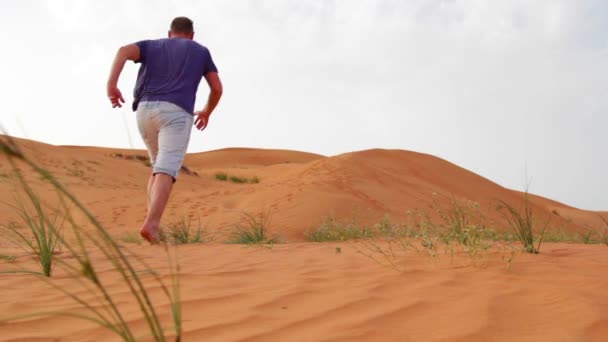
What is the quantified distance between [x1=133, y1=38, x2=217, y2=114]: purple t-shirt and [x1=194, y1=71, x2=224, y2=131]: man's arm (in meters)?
0.19

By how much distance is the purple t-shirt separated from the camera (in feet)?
14.3

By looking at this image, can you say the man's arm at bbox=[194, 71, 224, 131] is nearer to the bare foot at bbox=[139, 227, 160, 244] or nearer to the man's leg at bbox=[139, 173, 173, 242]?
the man's leg at bbox=[139, 173, 173, 242]

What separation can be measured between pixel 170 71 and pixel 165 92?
178mm

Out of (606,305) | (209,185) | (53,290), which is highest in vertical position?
(209,185)

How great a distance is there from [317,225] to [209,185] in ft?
36.3

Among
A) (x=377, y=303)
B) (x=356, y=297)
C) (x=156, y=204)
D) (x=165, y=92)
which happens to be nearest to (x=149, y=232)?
(x=156, y=204)

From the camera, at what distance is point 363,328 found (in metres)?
1.87

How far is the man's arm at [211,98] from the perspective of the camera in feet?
15.4

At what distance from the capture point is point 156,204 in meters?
3.92

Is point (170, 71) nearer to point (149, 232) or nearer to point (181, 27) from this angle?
point (181, 27)

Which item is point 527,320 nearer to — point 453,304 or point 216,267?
point 453,304

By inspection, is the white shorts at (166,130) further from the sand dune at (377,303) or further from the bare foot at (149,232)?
the sand dune at (377,303)

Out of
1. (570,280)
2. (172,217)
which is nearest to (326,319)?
(570,280)

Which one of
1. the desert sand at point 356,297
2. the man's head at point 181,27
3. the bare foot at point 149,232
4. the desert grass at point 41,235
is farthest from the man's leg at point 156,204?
the man's head at point 181,27
